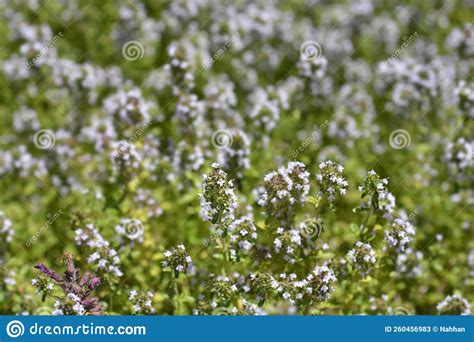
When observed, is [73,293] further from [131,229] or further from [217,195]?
[217,195]

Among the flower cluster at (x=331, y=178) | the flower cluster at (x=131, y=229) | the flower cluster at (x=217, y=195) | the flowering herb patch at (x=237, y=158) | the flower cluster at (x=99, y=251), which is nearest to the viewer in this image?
the flower cluster at (x=217, y=195)

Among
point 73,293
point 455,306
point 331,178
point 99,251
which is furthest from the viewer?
point 455,306

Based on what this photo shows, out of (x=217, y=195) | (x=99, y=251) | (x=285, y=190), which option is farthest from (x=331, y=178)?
(x=99, y=251)

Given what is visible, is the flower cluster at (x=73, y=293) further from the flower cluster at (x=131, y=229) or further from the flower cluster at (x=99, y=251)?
the flower cluster at (x=131, y=229)

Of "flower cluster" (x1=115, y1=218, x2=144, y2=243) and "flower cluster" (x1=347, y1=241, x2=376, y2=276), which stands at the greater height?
"flower cluster" (x1=115, y1=218, x2=144, y2=243)

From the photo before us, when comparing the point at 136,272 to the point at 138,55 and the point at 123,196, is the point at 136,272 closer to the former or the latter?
the point at 123,196

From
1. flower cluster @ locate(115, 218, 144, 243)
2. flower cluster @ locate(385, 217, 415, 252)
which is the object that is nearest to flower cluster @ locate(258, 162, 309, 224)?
flower cluster @ locate(385, 217, 415, 252)

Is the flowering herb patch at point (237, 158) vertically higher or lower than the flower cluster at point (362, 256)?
higher

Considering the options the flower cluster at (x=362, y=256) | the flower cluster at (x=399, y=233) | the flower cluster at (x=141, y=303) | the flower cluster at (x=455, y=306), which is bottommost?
the flower cluster at (x=455, y=306)

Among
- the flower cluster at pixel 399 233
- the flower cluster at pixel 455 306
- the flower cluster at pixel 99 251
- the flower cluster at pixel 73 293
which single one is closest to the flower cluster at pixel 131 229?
the flower cluster at pixel 99 251

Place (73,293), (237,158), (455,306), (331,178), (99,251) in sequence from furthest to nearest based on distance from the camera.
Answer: (237,158), (455,306), (99,251), (331,178), (73,293)

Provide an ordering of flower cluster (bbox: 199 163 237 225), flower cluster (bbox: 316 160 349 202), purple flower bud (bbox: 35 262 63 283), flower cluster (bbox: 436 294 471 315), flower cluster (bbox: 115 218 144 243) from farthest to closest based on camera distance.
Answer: flower cluster (bbox: 115 218 144 243) < flower cluster (bbox: 436 294 471 315) < flower cluster (bbox: 316 160 349 202) < flower cluster (bbox: 199 163 237 225) < purple flower bud (bbox: 35 262 63 283)

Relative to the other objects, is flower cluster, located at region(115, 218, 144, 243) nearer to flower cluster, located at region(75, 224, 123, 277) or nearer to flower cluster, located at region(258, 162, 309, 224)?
flower cluster, located at region(75, 224, 123, 277)

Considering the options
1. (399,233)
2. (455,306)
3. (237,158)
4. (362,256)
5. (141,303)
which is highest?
(237,158)
